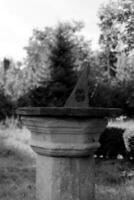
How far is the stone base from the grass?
686mm

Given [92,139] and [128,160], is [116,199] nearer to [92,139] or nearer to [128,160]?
[92,139]

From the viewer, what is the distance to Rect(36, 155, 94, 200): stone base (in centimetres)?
223

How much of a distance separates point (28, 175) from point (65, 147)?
9.82 ft

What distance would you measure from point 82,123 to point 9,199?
5.03 feet

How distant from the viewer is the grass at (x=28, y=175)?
132 inches

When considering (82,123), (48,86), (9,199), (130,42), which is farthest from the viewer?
(48,86)

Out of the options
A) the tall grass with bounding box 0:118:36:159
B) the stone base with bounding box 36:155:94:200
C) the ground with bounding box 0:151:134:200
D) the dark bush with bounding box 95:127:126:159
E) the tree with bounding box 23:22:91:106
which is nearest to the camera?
the stone base with bounding box 36:155:94:200

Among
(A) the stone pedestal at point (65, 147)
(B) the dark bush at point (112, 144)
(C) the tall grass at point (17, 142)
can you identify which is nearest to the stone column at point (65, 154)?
(A) the stone pedestal at point (65, 147)

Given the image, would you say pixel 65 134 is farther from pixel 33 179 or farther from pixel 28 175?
pixel 28 175

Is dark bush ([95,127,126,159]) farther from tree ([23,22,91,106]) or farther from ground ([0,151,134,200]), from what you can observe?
tree ([23,22,91,106])

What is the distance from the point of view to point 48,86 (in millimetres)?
16312

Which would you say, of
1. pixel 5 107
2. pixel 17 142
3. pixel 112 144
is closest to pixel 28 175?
pixel 112 144

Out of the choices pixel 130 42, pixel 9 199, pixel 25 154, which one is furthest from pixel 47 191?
pixel 130 42

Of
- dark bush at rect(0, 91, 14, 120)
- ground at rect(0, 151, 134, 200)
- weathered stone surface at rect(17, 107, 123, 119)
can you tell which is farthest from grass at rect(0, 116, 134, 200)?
dark bush at rect(0, 91, 14, 120)
